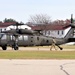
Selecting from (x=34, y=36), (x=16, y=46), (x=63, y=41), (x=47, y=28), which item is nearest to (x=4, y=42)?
(x=16, y=46)

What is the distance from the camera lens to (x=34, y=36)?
4381 centimetres

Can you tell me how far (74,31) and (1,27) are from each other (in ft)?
323
